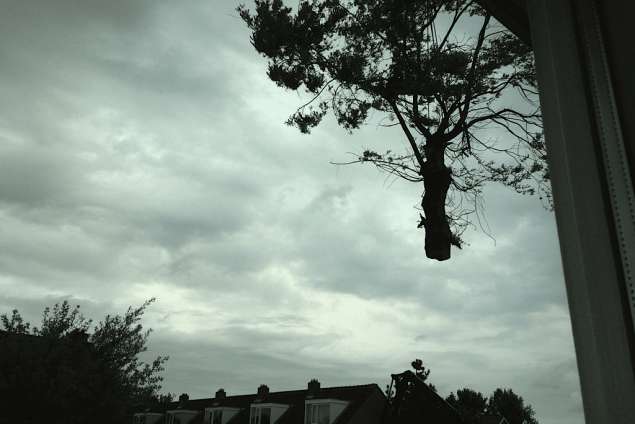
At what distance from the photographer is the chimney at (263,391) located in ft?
101

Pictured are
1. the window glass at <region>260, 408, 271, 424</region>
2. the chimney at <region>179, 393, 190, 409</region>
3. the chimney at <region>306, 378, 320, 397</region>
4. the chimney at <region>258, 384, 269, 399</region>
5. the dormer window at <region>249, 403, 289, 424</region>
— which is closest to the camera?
the chimney at <region>306, 378, 320, 397</region>

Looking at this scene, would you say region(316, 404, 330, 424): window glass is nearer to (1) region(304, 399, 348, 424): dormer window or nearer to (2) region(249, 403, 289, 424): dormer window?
(1) region(304, 399, 348, 424): dormer window

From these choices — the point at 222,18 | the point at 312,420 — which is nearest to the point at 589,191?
the point at 222,18

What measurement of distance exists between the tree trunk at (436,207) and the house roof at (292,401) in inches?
815

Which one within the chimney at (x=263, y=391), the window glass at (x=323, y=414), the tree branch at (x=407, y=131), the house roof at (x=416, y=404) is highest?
the tree branch at (x=407, y=131)

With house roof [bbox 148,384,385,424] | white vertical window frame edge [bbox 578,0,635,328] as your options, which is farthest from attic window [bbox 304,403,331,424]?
white vertical window frame edge [bbox 578,0,635,328]

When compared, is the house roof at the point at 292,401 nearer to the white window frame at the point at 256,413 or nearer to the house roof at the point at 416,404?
the white window frame at the point at 256,413

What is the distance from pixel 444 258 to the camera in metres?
6.70

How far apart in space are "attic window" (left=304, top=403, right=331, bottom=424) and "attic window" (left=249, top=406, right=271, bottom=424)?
2.95m

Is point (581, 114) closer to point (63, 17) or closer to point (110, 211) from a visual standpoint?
point (63, 17)

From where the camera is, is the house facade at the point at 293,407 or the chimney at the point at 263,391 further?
the chimney at the point at 263,391

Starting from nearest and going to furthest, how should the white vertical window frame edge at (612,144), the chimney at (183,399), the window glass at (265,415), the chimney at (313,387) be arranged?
the white vertical window frame edge at (612,144)
the chimney at (313,387)
the window glass at (265,415)
the chimney at (183,399)

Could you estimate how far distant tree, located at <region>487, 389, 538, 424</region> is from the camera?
55125 mm

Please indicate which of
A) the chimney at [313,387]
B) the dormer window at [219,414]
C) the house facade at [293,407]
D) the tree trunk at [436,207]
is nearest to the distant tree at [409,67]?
the tree trunk at [436,207]
